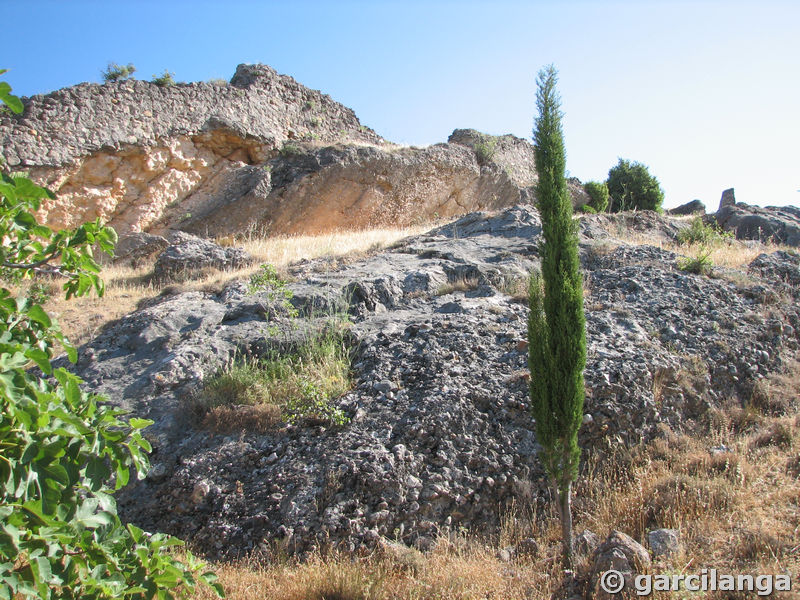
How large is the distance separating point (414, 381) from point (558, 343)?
218 cm

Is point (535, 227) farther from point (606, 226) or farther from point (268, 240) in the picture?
point (268, 240)

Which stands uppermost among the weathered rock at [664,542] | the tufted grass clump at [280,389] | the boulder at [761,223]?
the boulder at [761,223]

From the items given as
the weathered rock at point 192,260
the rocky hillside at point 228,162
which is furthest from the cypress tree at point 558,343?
the rocky hillside at point 228,162

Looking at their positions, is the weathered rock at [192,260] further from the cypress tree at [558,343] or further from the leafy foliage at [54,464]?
the leafy foliage at [54,464]

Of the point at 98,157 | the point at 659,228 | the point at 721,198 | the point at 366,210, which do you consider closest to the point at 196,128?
the point at 98,157

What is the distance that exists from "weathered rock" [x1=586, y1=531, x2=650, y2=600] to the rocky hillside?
13.2 meters

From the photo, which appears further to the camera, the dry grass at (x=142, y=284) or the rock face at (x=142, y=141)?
the rock face at (x=142, y=141)

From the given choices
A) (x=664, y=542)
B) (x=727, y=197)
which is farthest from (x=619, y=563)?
(x=727, y=197)

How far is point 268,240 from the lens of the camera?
14.6 m

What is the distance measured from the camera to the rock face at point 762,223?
1415cm

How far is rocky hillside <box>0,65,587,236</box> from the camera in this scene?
1317cm

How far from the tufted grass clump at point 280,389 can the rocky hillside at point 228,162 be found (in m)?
9.36

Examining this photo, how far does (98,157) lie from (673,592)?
15.1 meters

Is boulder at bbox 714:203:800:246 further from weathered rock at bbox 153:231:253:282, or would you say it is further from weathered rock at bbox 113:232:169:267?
weathered rock at bbox 113:232:169:267
